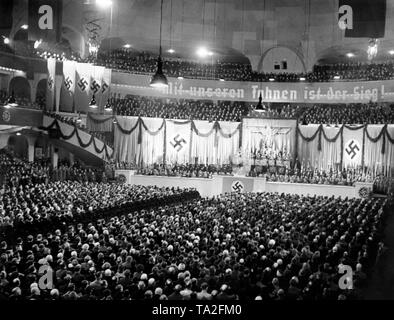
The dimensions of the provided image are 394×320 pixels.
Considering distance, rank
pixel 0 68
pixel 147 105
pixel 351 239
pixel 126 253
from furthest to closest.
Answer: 1. pixel 147 105
2. pixel 0 68
3. pixel 351 239
4. pixel 126 253

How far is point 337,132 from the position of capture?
114 ft

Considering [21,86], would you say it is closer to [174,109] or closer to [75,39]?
Answer: [75,39]

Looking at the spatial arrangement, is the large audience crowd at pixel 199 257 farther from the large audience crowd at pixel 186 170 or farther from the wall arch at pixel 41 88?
the wall arch at pixel 41 88

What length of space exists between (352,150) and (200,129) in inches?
421

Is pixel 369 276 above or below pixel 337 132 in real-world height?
below

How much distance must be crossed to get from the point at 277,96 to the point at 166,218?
23704 mm

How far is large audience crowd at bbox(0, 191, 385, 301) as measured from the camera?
906 cm

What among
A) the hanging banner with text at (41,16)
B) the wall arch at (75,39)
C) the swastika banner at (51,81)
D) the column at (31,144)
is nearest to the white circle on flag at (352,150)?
the swastika banner at (51,81)

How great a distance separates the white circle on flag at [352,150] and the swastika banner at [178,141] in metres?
11.1

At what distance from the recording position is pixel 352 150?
34.3m

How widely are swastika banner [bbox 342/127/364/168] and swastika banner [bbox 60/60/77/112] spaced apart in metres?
18.5

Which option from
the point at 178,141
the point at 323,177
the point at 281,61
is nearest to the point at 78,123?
the point at 178,141

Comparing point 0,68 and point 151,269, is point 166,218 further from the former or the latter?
point 0,68

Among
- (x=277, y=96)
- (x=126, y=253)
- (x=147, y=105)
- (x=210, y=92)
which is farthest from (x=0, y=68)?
(x=126, y=253)
